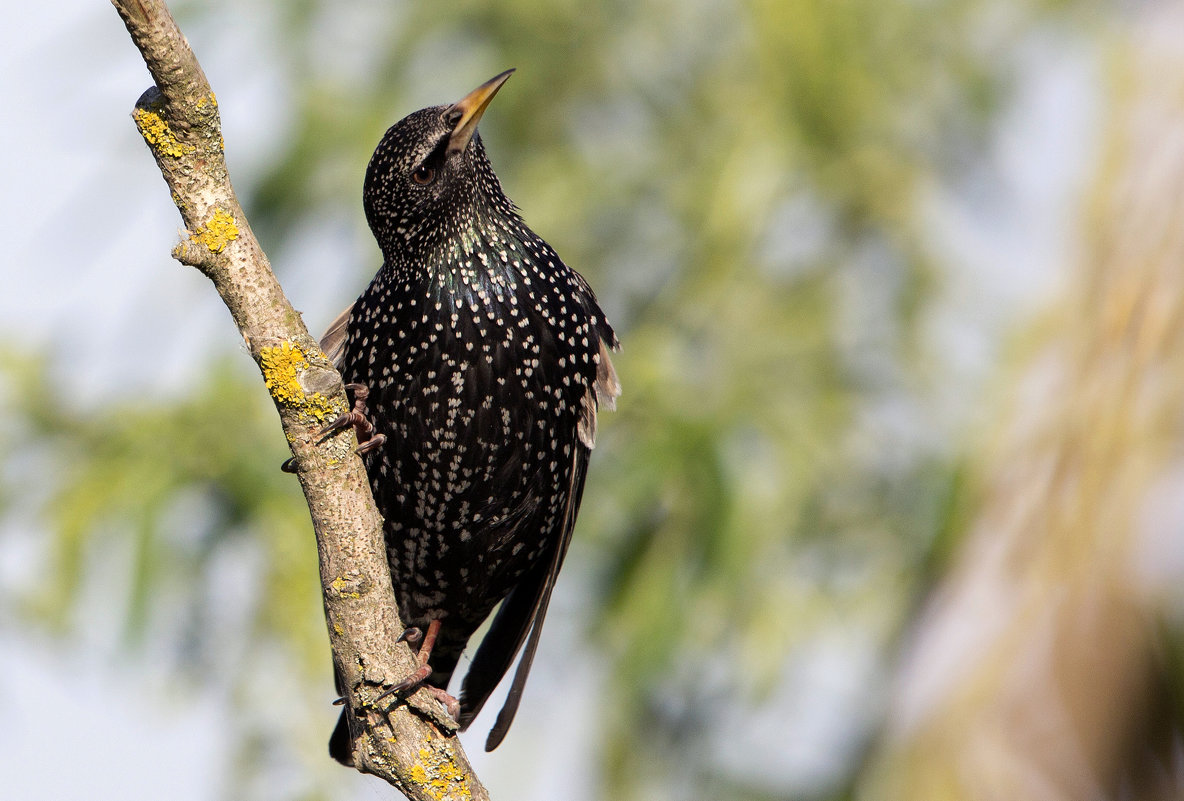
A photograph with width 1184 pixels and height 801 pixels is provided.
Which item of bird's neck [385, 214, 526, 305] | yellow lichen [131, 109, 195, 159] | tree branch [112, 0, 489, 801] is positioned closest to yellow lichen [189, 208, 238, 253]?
tree branch [112, 0, 489, 801]

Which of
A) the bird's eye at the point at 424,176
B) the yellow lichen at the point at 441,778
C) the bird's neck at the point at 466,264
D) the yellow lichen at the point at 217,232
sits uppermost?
the bird's eye at the point at 424,176

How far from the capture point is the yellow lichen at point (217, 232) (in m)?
2.68

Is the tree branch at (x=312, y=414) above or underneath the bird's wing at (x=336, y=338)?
underneath

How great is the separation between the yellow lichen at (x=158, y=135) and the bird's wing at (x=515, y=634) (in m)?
1.70

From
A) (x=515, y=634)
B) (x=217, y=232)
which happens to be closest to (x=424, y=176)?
(x=217, y=232)

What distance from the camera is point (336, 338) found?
416cm

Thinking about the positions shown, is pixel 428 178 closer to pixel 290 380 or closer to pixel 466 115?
pixel 466 115

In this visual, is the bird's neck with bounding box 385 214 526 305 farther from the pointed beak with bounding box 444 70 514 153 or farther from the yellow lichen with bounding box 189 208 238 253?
the yellow lichen with bounding box 189 208 238 253

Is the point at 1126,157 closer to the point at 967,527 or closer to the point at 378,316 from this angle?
the point at 967,527

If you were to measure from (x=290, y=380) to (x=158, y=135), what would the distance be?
1.94 feet

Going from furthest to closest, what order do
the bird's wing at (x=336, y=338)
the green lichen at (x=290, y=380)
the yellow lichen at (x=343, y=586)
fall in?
1. the bird's wing at (x=336, y=338)
2. the yellow lichen at (x=343, y=586)
3. the green lichen at (x=290, y=380)

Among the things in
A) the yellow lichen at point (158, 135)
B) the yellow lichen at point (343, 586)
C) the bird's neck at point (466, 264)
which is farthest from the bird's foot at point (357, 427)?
the yellow lichen at point (158, 135)

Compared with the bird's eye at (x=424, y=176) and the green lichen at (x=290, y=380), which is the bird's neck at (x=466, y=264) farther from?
the green lichen at (x=290, y=380)

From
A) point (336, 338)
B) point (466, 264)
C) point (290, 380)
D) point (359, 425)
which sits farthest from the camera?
point (336, 338)
